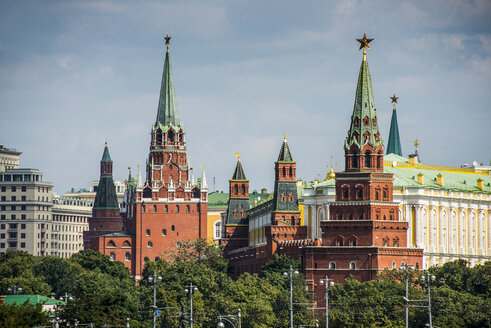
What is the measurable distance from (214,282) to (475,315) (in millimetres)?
48687

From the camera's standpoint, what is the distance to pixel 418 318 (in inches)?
6112

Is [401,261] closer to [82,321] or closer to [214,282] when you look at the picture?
[214,282]

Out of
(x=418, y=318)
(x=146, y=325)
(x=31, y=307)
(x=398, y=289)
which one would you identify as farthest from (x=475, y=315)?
(x=31, y=307)

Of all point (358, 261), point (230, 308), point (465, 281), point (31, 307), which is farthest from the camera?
point (358, 261)

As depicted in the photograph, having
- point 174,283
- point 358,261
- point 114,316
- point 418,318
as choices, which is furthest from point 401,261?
point 114,316

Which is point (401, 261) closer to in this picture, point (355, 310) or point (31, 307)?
point (355, 310)

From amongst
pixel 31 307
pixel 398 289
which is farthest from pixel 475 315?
pixel 31 307

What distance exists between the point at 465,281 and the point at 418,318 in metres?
29.0

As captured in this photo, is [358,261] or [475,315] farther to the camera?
[358,261]

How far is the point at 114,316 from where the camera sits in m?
150

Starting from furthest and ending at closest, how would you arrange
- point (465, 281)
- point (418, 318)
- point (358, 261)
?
point (358, 261) < point (465, 281) < point (418, 318)

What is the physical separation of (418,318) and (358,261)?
43.5 m

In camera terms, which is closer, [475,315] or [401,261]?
[475,315]

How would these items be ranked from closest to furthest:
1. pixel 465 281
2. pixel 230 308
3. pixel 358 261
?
pixel 230 308 → pixel 465 281 → pixel 358 261
